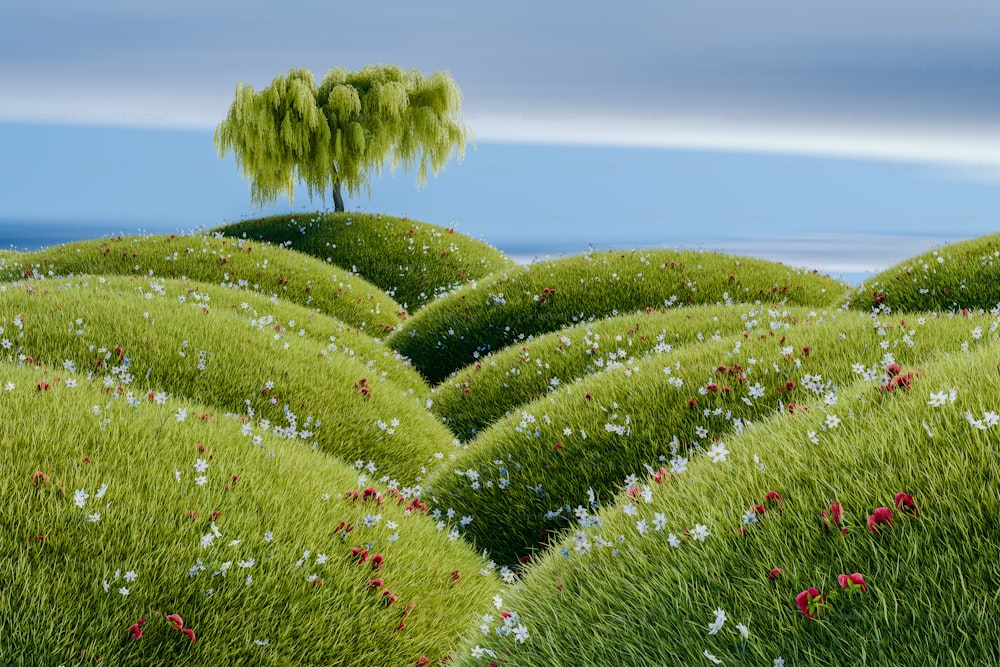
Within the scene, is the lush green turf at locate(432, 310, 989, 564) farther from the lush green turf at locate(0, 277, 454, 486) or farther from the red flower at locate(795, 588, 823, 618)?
the red flower at locate(795, 588, 823, 618)

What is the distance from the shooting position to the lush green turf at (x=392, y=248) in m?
31.2

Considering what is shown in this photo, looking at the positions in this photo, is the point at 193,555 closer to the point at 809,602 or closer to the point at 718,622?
the point at 718,622

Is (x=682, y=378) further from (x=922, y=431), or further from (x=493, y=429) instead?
(x=922, y=431)

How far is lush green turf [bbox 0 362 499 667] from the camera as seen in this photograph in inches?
214

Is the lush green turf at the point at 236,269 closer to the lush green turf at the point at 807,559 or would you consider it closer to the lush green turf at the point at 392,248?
the lush green turf at the point at 392,248

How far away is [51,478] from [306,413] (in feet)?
17.1

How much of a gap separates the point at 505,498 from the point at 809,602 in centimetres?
571

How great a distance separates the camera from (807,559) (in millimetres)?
4270

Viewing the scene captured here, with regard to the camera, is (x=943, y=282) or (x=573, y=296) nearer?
(x=943, y=282)

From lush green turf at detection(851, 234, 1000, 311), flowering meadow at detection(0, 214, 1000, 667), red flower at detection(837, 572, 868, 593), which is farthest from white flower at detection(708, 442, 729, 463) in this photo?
lush green turf at detection(851, 234, 1000, 311)

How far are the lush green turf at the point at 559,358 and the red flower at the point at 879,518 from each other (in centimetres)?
882

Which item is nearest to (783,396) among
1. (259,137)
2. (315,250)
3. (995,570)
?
(995,570)

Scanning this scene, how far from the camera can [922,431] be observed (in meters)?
4.94

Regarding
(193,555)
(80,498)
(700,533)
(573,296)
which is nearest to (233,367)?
(80,498)
